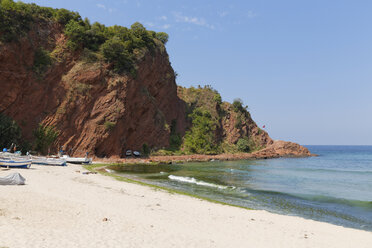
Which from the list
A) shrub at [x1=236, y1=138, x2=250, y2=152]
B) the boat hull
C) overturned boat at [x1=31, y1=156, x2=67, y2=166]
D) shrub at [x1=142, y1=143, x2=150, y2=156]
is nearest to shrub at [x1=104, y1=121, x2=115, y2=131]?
shrub at [x1=142, y1=143, x2=150, y2=156]

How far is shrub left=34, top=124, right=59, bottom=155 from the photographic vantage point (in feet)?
133

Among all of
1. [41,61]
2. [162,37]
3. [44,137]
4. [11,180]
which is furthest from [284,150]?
[11,180]

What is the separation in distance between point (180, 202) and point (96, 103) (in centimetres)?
3725

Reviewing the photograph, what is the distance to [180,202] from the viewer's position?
16.0 m

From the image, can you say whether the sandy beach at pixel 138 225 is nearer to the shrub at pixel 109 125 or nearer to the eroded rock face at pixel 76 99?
the eroded rock face at pixel 76 99

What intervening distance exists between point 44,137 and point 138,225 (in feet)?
123

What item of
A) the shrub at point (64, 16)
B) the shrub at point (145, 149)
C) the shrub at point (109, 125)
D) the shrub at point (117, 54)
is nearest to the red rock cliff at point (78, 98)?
the shrub at point (109, 125)

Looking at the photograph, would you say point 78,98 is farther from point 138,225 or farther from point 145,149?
point 138,225

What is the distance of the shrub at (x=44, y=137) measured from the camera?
40469mm

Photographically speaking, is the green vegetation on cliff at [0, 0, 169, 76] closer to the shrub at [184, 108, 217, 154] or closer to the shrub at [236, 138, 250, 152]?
the shrub at [184, 108, 217, 154]

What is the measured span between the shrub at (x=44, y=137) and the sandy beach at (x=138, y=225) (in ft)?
93.5

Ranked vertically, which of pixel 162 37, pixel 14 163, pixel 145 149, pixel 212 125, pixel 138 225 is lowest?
pixel 138 225

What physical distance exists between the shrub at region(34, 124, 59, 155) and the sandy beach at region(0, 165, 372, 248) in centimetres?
2849

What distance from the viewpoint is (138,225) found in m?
10.2
